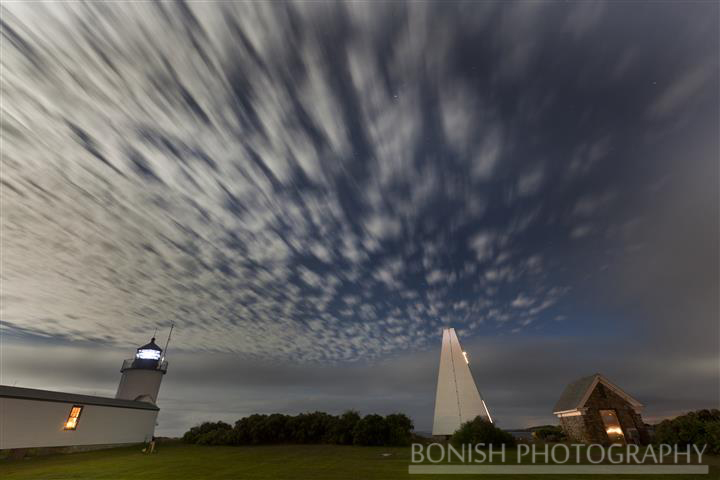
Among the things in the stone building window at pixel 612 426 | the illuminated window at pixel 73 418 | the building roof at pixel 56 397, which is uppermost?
the stone building window at pixel 612 426

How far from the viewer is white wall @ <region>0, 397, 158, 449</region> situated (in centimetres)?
2228

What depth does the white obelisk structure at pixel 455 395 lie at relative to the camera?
86.4 ft

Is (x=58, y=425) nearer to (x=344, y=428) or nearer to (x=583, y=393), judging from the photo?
(x=344, y=428)

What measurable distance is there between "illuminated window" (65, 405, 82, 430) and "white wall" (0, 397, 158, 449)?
29cm

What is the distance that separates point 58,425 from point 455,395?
33.8 m

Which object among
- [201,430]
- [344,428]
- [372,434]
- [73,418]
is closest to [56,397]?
[73,418]

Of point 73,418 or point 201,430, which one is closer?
point 73,418

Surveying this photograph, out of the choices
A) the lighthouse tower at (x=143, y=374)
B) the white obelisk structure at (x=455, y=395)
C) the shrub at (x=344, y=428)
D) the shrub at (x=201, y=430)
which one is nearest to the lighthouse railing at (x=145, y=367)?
the lighthouse tower at (x=143, y=374)

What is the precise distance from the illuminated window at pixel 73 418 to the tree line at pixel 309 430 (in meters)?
11.3

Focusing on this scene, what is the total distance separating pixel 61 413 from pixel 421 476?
102ft

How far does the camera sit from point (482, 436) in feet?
69.0

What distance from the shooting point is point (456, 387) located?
27.5m

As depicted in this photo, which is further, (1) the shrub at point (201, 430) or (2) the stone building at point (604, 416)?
(1) the shrub at point (201, 430)

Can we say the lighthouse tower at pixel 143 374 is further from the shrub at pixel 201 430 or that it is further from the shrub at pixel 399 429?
the shrub at pixel 399 429
